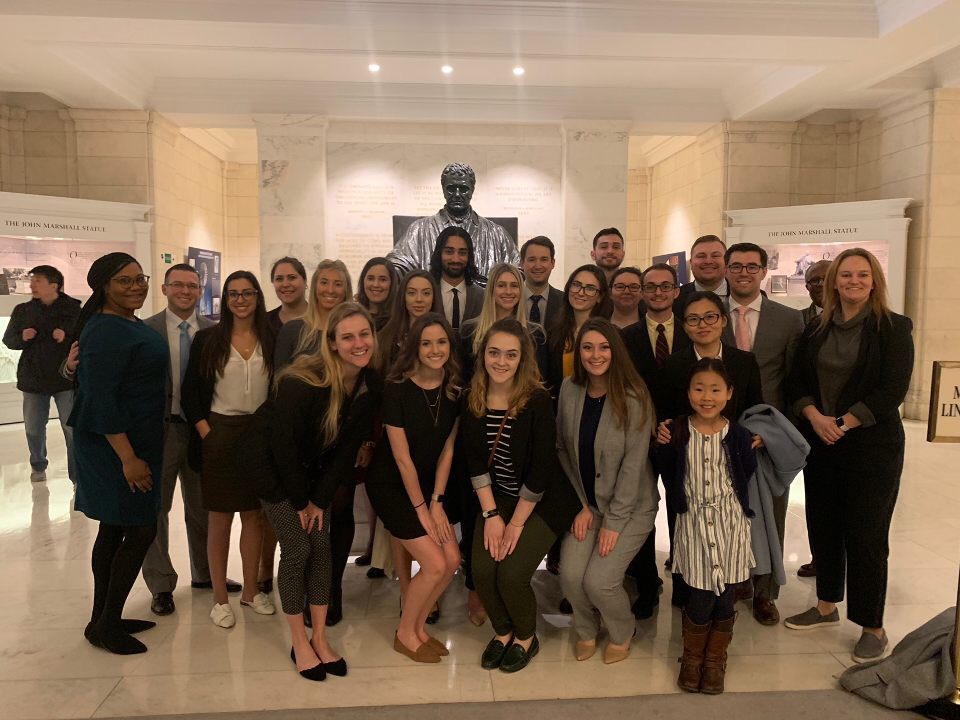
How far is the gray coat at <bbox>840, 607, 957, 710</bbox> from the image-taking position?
8.86 feet

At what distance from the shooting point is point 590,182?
11.0m

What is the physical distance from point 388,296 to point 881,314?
103 inches

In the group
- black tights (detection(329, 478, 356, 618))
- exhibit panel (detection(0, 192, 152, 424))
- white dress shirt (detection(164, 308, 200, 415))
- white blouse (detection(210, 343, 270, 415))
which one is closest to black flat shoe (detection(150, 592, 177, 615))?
black tights (detection(329, 478, 356, 618))

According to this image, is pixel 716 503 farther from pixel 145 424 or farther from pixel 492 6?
pixel 492 6

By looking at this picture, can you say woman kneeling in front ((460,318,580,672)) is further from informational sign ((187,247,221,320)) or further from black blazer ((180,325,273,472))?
informational sign ((187,247,221,320))

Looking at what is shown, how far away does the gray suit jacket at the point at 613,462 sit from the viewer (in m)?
3.11

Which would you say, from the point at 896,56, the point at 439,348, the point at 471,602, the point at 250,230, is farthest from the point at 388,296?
the point at 250,230

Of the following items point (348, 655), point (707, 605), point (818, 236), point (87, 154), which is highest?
point (87, 154)

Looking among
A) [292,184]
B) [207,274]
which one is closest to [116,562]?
[292,184]

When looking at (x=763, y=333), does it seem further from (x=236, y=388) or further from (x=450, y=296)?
(x=236, y=388)

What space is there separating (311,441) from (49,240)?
8.70 meters

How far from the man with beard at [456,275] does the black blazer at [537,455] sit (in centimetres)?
128

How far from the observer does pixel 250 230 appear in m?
15.9

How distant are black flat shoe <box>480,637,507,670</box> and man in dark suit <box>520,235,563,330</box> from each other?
1.88 m
